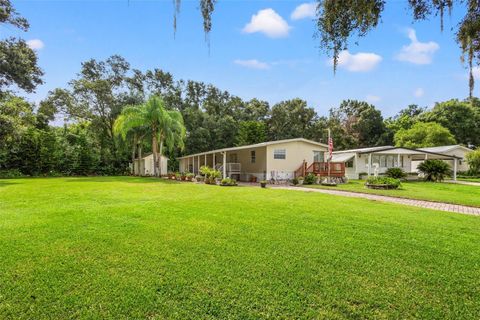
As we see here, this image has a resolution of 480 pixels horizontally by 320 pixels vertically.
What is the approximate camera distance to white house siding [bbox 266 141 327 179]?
20500 mm

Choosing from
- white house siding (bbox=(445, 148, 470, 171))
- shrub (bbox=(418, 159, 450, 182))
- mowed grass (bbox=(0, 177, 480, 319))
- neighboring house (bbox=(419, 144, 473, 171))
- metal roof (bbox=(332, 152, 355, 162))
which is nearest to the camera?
mowed grass (bbox=(0, 177, 480, 319))

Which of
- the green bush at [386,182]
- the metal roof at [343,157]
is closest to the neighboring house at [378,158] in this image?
the metal roof at [343,157]

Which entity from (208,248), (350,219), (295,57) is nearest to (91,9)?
(295,57)

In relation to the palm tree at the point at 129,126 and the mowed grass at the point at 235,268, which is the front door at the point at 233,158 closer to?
the palm tree at the point at 129,126

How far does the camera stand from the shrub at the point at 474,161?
25688 mm

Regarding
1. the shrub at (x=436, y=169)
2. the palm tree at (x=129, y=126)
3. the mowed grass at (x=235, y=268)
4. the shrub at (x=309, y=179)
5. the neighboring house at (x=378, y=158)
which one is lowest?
the mowed grass at (x=235, y=268)

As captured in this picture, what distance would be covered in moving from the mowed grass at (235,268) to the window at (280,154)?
14.2 m

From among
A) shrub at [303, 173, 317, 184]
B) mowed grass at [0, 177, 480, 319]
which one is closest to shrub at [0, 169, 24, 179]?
mowed grass at [0, 177, 480, 319]

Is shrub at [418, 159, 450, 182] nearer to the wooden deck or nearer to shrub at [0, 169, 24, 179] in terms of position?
the wooden deck

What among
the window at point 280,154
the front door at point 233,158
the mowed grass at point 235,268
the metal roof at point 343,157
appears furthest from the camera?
the front door at point 233,158

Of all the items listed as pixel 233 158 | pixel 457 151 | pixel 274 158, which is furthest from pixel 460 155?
pixel 233 158

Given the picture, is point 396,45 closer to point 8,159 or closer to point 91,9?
point 91,9

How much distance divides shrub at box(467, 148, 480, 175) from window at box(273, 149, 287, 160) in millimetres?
18798

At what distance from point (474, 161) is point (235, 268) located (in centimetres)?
3132
